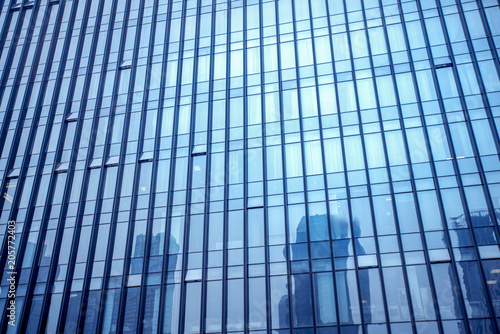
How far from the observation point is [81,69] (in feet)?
100

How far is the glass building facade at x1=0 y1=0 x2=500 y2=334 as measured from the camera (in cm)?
2025

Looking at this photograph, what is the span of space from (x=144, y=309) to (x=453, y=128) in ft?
60.9

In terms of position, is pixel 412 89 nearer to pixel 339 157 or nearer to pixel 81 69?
pixel 339 157

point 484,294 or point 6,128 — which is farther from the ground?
point 6,128

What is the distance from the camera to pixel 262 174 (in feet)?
78.1

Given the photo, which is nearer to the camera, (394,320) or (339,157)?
(394,320)

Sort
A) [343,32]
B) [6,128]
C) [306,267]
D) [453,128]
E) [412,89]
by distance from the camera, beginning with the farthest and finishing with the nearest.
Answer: [6,128] → [343,32] → [412,89] → [453,128] → [306,267]

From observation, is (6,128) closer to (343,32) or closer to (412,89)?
(343,32)

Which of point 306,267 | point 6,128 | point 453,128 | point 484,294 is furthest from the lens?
point 6,128

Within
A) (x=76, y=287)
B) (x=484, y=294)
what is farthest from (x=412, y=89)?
(x=76, y=287)

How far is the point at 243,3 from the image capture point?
99.0ft

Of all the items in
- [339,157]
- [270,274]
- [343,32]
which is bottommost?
[270,274]

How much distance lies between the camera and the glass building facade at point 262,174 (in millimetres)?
20250

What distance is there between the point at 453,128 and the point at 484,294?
28.0 ft
